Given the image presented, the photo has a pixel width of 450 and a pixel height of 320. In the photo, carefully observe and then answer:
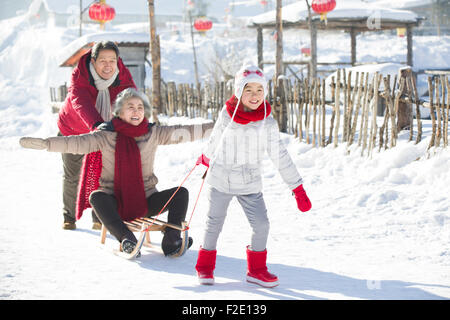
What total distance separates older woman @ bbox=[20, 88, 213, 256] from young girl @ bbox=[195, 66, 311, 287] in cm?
55

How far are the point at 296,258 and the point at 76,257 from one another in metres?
1.61

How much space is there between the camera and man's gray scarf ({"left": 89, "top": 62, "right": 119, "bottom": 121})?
4.23 metres

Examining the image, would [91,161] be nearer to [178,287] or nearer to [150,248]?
[150,248]

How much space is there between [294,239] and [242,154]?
4.77ft

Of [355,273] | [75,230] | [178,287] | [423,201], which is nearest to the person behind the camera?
[178,287]

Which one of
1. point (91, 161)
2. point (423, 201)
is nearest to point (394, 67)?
point (423, 201)

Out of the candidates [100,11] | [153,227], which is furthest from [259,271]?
[100,11]

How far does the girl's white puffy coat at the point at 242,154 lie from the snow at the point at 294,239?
0.64m

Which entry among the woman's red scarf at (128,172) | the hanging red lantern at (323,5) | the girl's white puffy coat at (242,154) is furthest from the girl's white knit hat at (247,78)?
the hanging red lantern at (323,5)

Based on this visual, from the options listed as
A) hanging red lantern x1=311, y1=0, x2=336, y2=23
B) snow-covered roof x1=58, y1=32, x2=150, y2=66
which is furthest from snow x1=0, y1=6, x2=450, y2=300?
snow-covered roof x1=58, y1=32, x2=150, y2=66

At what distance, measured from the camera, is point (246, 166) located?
3.17 meters

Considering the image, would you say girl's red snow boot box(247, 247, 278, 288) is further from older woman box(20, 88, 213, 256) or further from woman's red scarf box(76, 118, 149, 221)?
woman's red scarf box(76, 118, 149, 221)

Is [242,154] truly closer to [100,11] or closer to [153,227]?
[153,227]

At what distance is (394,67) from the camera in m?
13.3
